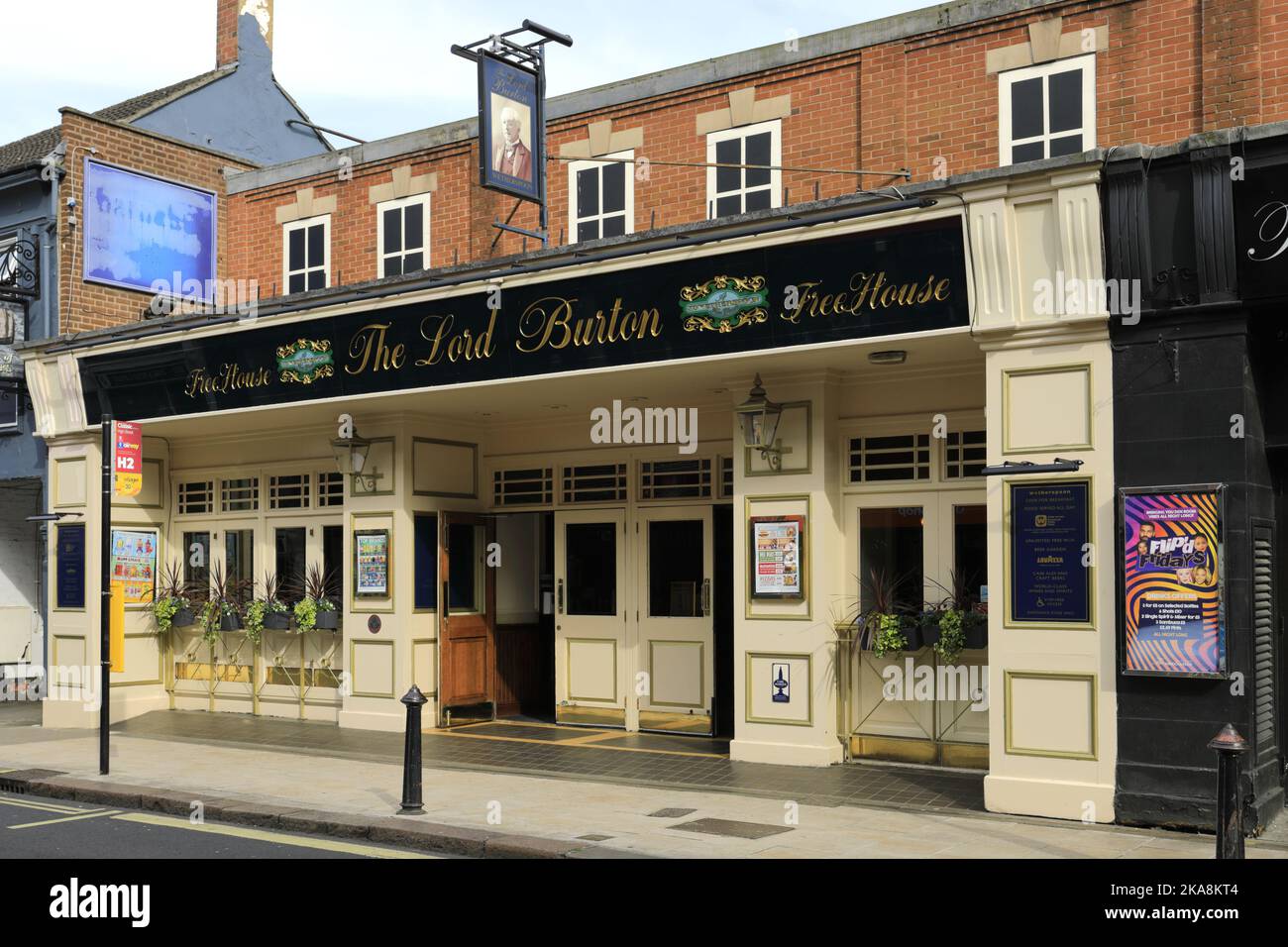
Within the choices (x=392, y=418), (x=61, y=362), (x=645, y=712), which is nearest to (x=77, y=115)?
(x=61, y=362)

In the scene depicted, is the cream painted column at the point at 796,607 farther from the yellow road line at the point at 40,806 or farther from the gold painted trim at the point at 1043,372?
the yellow road line at the point at 40,806

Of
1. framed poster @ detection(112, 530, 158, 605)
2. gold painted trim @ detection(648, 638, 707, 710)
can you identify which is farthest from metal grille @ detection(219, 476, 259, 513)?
gold painted trim @ detection(648, 638, 707, 710)

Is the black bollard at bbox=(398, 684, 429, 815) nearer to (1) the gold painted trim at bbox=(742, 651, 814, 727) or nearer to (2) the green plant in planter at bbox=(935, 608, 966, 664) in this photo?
(1) the gold painted trim at bbox=(742, 651, 814, 727)

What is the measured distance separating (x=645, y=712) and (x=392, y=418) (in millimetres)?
4592

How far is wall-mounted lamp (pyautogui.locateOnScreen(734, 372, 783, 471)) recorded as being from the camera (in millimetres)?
12578

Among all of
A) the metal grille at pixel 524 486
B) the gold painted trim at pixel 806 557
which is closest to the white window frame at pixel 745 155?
the gold painted trim at pixel 806 557

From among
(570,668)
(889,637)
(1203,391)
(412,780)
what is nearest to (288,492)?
(570,668)

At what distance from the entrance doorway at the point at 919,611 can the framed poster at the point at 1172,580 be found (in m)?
2.14

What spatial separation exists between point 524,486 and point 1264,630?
350 inches

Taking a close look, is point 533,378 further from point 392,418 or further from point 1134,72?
point 1134,72

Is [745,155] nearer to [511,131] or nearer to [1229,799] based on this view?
[511,131]

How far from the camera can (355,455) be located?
51.4 feet

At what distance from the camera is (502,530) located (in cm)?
1669

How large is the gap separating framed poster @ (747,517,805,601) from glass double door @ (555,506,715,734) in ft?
5.29
